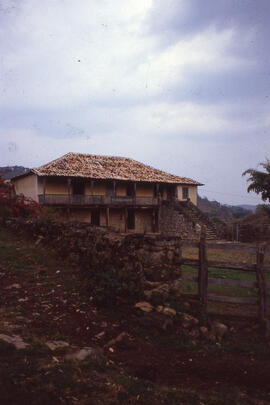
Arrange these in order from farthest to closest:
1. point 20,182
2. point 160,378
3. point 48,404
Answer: point 20,182
point 160,378
point 48,404

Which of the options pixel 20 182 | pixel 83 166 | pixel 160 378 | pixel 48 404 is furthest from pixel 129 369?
pixel 20 182

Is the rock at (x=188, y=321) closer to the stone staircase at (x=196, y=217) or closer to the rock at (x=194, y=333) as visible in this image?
the rock at (x=194, y=333)

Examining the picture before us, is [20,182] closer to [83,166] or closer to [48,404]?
[83,166]

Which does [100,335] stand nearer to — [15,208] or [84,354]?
[84,354]

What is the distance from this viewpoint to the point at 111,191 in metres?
25.7

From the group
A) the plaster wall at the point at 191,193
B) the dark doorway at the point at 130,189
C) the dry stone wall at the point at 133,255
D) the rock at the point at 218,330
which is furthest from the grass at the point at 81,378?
the plaster wall at the point at 191,193

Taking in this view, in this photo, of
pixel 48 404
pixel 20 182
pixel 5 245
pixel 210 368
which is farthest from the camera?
pixel 20 182

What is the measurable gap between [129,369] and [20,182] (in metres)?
24.8

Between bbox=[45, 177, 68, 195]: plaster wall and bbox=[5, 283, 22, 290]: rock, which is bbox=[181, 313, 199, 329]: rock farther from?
bbox=[45, 177, 68, 195]: plaster wall

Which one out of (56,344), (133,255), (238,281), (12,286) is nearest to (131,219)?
(12,286)

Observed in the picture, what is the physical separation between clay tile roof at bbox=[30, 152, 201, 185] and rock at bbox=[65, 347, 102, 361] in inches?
700

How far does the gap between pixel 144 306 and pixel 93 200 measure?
18069mm

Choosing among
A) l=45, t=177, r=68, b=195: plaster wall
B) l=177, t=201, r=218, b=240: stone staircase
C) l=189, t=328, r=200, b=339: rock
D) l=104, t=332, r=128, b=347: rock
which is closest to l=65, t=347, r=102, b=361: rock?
l=104, t=332, r=128, b=347: rock

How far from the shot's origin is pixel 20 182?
2631 centimetres
